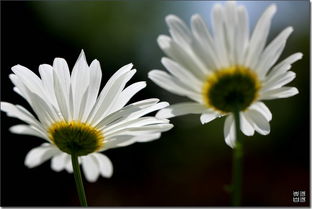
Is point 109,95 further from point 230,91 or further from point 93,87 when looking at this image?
point 230,91

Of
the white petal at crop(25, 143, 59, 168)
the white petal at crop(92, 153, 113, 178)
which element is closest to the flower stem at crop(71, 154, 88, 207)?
the white petal at crop(25, 143, 59, 168)

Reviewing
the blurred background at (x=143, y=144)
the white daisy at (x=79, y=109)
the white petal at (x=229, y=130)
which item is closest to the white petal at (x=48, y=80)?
the white daisy at (x=79, y=109)

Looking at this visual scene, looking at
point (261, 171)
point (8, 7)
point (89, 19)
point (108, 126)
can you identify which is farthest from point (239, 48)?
point (89, 19)

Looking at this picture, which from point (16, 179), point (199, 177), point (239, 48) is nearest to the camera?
point (239, 48)

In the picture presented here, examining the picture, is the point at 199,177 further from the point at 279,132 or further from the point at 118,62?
the point at 118,62

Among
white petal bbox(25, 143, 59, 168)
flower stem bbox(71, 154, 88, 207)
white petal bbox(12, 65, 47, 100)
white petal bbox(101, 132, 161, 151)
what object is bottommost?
flower stem bbox(71, 154, 88, 207)

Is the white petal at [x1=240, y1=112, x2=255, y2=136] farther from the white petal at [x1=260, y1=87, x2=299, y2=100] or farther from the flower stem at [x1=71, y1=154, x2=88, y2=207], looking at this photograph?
the flower stem at [x1=71, y1=154, x2=88, y2=207]

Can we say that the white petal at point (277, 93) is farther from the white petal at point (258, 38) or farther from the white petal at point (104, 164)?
the white petal at point (104, 164)
